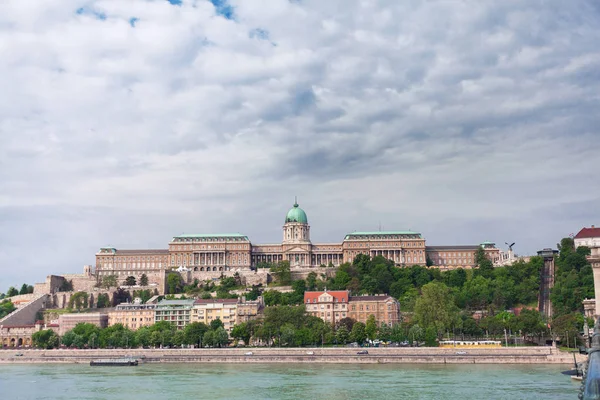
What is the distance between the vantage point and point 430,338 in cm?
6456

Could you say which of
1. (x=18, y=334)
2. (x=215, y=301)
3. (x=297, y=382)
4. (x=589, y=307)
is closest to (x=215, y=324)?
(x=215, y=301)

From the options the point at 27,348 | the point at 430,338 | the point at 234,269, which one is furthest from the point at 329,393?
the point at 234,269

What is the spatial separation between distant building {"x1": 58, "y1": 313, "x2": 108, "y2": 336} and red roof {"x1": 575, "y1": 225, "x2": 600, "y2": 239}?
64790mm

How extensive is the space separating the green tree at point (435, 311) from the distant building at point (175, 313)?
1196 inches

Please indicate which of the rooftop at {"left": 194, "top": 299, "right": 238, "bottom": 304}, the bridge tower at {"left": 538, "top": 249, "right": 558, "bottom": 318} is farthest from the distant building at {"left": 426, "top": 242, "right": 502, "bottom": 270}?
the rooftop at {"left": 194, "top": 299, "right": 238, "bottom": 304}

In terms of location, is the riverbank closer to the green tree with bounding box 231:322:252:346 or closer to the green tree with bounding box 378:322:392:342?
the green tree with bounding box 231:322:252:346

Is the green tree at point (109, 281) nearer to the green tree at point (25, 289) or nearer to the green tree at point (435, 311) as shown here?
the green tree at point (25, 289)

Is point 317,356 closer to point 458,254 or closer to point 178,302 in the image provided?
point 178,302

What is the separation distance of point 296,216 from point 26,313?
173 feet

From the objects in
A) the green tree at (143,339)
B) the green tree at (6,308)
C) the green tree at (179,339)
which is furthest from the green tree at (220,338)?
the green tree at (6,308)

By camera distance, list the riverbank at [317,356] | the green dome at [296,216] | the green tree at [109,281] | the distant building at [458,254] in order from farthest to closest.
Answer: the green dome at [296,216] → the distant building at [458,254] → the green tree at [109,281] → the riverbank at [317,356]

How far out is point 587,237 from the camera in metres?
92.6

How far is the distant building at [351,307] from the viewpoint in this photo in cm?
7894

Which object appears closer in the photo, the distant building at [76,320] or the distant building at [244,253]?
the distant building at [76,320]
